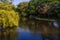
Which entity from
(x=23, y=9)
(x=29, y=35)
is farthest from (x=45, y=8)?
(x=29, y=35)

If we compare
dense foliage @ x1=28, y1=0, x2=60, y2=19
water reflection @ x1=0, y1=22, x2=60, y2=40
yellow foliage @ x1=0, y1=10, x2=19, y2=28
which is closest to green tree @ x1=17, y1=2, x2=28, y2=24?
dense foliage @ x1=28, y1=0, x2=60, y2=19

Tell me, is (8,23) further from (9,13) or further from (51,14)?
(51,14)

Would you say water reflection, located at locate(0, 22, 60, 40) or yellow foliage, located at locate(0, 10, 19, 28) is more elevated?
yellow foliage, located at locate(0, 10, 19, 28)

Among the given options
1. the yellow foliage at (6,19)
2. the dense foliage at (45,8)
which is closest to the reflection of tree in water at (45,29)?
the yellow foliage at (6,19)

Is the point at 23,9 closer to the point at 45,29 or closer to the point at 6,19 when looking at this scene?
the point at 45,29

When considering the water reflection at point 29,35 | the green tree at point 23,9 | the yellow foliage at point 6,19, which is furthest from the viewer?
the green tree at point 23,9

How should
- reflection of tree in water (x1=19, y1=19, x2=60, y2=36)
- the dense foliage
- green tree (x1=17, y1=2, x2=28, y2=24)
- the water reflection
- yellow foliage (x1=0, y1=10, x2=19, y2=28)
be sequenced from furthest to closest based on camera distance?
green tree (x1=17, y1=2, x2=28, y2=24), the dense foliage, reflection of tree in water (x1=19, y1=19, x2=60, y2=36), yellow foliage (x1=0, y1=10, x2=19, y2=28), the water reflection

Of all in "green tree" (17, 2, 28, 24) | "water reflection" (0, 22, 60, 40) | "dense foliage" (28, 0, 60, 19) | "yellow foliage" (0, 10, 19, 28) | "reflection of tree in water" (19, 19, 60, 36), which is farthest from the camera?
"green tree" (17, 2, 28, 24)

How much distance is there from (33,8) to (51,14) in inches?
455

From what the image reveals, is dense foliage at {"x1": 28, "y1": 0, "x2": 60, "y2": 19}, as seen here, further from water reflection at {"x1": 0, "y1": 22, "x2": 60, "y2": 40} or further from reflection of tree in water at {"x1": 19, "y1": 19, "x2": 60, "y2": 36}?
water reflection at {"x1": 0, "y1": 22, "x2": 60, "y2": 40}

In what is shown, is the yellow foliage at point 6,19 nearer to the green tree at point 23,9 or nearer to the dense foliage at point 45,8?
the dense foliage at point 45,8

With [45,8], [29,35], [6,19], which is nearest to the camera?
[29,35]

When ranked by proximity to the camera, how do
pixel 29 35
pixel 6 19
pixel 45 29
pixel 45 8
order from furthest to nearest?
pixel 45 8
pixel 45 29
pixel 6 19
pixel 29 35

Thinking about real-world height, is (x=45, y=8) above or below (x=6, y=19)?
above
